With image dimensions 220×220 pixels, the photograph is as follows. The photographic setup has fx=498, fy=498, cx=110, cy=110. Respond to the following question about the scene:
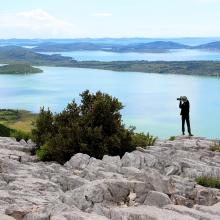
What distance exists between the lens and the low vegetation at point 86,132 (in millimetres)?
21812

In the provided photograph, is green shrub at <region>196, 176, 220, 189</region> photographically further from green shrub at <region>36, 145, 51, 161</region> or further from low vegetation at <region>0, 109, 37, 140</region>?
low vegetation at <region>0, 109, 37, 140</region>

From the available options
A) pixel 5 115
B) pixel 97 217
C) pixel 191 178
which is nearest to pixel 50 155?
pixel 191 178

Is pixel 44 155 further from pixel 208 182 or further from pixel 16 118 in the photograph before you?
pixel 16 118

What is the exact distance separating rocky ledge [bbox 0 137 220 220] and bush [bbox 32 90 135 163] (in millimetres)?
997

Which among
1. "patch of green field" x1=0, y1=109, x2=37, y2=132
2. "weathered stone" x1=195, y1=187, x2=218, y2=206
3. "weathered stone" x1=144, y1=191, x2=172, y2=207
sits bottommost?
"patch of green field" x1=0, y1=109, x2=37, y2=132

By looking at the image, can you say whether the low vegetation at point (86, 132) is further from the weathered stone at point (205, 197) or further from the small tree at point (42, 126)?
the weathered stone at point (205, 197)

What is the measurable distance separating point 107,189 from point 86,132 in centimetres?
831

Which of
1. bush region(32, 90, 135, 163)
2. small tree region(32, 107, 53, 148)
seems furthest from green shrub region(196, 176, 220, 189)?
small tree region(32, 107, 53, 148)

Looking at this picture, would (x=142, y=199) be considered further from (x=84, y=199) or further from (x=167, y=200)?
(x=84, y=199)

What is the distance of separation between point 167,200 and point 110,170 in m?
4.13

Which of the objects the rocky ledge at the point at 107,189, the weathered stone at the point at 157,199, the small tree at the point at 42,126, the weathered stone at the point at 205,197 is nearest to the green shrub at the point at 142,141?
the rocky ledge at the point at 107,189

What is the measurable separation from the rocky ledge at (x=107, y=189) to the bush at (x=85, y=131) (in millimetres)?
997

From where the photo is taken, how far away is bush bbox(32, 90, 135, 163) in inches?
859

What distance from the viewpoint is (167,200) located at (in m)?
13.9
